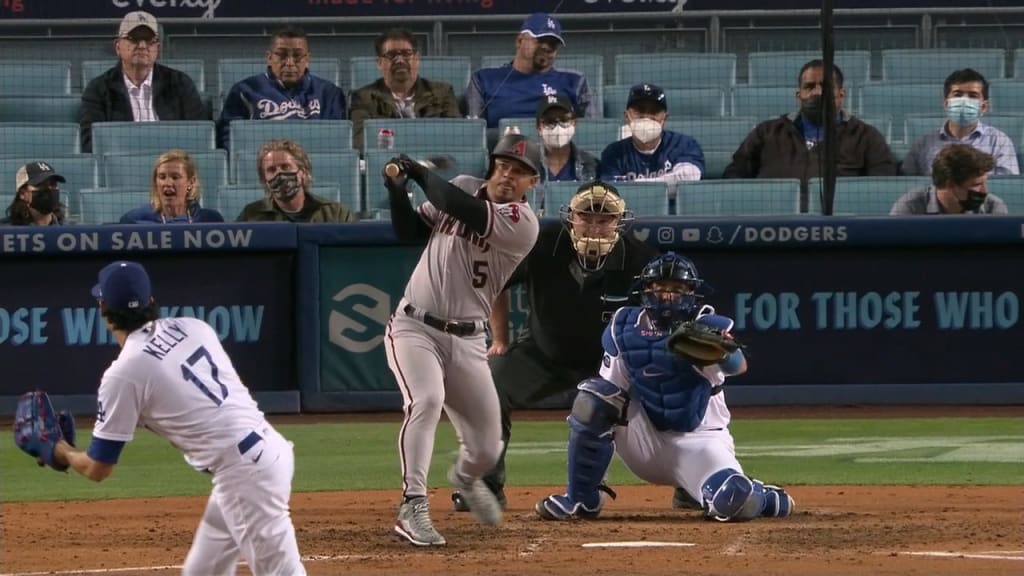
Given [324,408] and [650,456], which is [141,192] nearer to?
[324,408]

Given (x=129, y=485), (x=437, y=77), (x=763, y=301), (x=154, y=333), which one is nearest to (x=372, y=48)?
(x=437, y=77)

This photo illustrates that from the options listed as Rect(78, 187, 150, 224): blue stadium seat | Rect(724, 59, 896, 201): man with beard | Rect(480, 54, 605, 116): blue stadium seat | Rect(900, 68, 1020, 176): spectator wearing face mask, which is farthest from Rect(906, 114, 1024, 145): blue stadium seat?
Rect(78, 187, 150, 224): blue stadium seat

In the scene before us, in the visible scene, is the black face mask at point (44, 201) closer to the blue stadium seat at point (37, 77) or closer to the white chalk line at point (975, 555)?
the blue stadium seat at point (37, 77)

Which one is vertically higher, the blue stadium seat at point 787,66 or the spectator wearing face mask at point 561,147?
the blue stadium seat at point 787,66

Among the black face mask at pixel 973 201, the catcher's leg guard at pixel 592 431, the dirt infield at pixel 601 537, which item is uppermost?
the black face mask at pixel 973 201

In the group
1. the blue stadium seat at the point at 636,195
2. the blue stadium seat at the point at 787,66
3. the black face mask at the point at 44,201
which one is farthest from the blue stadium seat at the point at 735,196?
the black face mask at the point at 44,201
